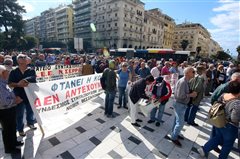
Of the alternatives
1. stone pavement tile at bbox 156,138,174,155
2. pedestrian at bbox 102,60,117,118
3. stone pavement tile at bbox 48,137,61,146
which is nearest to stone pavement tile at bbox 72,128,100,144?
stone pavement tile at bbox 48,137,61,146

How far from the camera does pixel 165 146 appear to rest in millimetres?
3621

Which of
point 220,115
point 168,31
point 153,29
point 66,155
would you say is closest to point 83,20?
point 153,29

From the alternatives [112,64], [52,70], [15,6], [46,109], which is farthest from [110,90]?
[15,6]

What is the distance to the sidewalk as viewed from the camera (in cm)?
326

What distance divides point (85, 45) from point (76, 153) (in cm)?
5669

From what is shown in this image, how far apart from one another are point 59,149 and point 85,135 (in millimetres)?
745

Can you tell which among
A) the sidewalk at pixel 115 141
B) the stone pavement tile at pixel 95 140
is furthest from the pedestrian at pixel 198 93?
the stone pavement tile at pixel 95 140

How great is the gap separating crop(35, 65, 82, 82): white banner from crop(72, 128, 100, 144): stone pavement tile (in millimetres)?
4813

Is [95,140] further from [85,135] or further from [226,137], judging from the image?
[226,137]

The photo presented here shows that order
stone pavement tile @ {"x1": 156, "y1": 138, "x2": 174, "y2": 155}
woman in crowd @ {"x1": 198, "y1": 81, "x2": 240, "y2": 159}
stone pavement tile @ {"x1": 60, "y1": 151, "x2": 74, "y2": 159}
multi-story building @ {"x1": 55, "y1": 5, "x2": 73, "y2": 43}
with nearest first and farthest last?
woman in crowd @ {"x1": 198, "y1": 81, "x2": 240, "y2": 159} → stone pavement tile @ {"x1": 60, "y1": 151, "x2": 74, "y2": 159} → stone pavement tile @ {"x1": 156, "y1": 138, "x2": 174, "y2": 155} → multi-story building @ {"x1": 55, "y1": 5, "x2": 73, "y2": 43}

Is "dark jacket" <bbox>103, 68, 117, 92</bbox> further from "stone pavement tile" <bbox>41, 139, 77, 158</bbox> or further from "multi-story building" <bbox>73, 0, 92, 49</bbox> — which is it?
"multi-story building" <bbox>73, 0, 92, 49</bbox>

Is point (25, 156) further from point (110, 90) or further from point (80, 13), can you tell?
point (80, 13)

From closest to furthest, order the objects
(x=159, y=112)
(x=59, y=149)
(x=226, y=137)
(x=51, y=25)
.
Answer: (x=226, y=137) < (x=59, y=149) < (x=159, y=112) < (x=51, y=25)

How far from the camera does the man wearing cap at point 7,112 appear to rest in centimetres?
277
